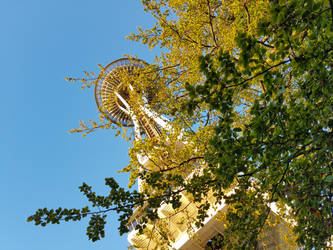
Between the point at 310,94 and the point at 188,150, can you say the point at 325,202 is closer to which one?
the point at 310,94

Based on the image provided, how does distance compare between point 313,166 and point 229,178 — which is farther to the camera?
point 313,166

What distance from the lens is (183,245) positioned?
44.2 ft

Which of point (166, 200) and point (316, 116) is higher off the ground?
point (166, 200)

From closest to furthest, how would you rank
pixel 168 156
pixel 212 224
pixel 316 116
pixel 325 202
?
pixel 316 116 → pixel 325 202 → pixel 168 156 → pixel 212 224

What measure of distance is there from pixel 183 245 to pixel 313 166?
11.6 m

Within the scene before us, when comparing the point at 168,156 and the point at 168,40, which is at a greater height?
the point at 168,40

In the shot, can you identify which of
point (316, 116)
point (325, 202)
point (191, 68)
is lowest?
point (325, 202)

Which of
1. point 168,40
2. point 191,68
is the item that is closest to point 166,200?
point 191,68

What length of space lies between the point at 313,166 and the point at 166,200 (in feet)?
7.20

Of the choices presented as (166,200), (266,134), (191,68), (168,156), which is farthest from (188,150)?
(266,134)

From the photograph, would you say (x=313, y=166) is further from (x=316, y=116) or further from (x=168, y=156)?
(x=168, y=156)

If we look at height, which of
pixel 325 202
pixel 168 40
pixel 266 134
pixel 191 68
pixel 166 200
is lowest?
pixel 325 202

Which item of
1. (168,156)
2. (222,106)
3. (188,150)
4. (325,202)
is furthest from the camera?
(168,156)

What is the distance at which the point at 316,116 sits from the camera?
305cm
